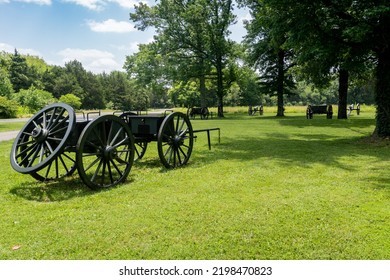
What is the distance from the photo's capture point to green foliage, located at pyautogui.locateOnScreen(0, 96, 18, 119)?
33.1m

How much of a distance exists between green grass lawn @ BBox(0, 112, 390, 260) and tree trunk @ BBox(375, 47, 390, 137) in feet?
16.9

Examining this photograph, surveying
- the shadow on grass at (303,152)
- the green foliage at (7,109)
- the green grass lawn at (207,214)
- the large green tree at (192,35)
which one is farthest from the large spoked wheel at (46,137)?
the green foliage at (7,109)

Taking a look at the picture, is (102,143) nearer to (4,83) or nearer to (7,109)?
(4,83)

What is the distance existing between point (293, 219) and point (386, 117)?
10.2m

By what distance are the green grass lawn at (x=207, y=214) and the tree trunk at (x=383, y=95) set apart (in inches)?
202

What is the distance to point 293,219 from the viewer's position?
4.57m

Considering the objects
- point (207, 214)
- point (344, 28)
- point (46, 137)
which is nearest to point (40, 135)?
point (46, 137)

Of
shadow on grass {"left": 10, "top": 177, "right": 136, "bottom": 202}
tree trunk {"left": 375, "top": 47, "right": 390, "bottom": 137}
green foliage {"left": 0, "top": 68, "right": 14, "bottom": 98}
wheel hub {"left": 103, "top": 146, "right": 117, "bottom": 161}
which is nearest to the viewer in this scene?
shadow on grass {"left": 10, "top": 177, "right": 136, "bottom": 202}

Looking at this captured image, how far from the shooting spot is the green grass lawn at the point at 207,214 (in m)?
3.68

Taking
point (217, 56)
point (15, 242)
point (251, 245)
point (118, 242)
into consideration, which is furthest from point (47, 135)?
point (217, 56)

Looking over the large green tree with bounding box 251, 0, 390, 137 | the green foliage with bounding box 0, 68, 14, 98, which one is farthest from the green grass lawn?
the green foliage with bounding box 0, 68, 14, 98

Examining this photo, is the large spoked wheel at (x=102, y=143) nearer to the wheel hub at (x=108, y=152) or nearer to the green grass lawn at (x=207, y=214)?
the wheel hub at (x=108, y=152)

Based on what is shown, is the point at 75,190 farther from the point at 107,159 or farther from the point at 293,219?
the point at 293,219

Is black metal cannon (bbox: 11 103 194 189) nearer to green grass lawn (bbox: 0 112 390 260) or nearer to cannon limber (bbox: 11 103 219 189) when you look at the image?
cannon limber (bbox: 11 103 219 189)
